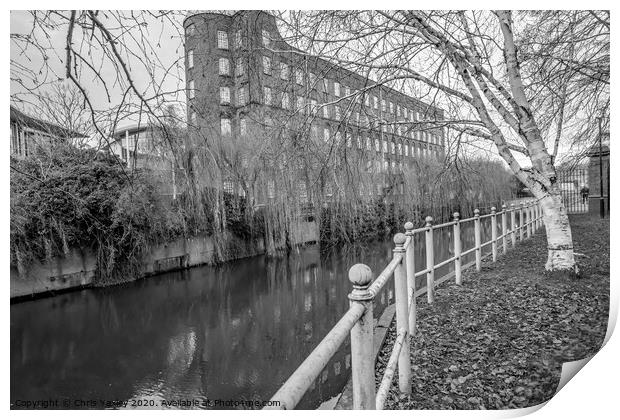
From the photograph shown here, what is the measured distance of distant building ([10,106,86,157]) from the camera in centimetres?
175

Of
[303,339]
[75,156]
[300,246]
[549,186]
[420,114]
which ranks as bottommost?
[303,339]

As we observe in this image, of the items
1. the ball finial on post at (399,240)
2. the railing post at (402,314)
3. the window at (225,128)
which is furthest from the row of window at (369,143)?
the railing post at (402,314)

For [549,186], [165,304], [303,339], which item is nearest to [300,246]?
[165,304]

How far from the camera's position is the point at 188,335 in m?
3.40

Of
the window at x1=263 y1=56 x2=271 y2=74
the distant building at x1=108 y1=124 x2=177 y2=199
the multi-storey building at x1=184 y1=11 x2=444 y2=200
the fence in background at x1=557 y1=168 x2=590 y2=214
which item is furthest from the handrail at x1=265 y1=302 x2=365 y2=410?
the fence in background at x1=557 y1=168 x2=590 y2=214

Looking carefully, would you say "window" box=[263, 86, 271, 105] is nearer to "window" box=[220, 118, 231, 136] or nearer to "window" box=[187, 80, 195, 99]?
"window" box=[220, 118, 231, 136]

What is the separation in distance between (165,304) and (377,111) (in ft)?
9.81

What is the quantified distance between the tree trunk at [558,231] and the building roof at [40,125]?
310 cm

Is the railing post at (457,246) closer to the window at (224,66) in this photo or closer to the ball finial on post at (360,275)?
the window at (224,66)

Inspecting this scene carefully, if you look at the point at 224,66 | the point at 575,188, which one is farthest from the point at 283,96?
the point at 575,188

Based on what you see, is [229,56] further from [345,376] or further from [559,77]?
[559,77]

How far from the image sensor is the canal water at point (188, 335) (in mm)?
1854

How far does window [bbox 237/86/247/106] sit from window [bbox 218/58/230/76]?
230 mm

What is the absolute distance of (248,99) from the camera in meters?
2.52
